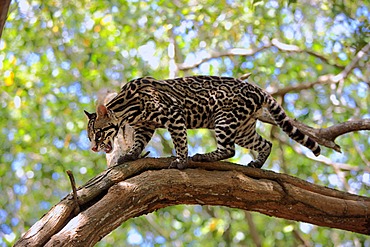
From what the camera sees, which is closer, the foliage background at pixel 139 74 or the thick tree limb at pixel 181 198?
the thick tree limb at pixel 181 198

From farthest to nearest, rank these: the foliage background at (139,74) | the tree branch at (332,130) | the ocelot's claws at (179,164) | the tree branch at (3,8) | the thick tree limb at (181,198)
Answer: the foliage background at (139,74) → the tree branch at (332,130) → the ocelot's claws at (179,164) → the thick tree limb at (181,198) → the tree branch at (3,8)

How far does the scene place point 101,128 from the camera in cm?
621

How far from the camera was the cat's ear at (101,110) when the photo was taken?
6.12 metres

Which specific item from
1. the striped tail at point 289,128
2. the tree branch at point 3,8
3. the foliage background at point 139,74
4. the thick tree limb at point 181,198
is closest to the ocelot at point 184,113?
the striped tail at point 289,128

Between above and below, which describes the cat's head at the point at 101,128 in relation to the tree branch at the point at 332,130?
above

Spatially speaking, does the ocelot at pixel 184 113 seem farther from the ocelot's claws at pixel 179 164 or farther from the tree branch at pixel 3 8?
the tree branch at pixel 3 8

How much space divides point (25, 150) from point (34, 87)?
138 centimetres

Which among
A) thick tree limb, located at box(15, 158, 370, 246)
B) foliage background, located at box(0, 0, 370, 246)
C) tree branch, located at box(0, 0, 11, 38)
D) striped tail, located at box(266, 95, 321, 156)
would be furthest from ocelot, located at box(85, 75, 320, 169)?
foliage background, located at box(0, 0, 370, 246)

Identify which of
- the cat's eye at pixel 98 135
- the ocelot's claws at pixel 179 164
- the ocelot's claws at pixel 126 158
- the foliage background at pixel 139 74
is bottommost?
the foliage background at pixel 139 74

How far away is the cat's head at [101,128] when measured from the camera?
20.4 ft

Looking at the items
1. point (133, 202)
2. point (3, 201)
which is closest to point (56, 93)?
point (3, 201)

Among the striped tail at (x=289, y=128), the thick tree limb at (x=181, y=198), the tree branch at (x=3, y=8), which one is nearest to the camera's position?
the tree branch at (x=3, y=8)

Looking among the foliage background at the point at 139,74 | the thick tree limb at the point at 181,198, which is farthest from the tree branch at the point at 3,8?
the foliage background at the point at 139,74

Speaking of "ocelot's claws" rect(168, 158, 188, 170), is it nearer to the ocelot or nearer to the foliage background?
the ocelot
